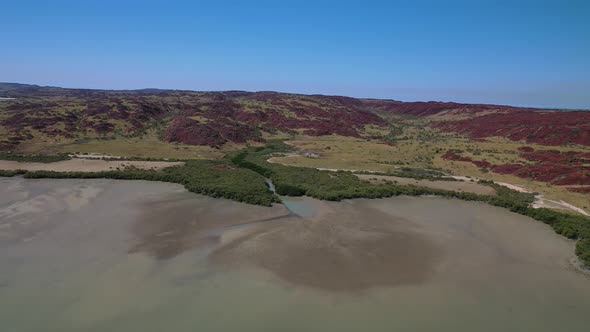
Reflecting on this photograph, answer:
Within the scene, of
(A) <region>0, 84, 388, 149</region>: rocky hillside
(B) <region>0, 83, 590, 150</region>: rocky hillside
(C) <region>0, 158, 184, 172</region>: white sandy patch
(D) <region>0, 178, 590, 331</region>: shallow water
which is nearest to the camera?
(D) <region>0, 178, 590, 331</region>: shallow water

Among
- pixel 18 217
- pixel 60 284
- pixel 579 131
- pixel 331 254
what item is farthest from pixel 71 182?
pixel 579 131

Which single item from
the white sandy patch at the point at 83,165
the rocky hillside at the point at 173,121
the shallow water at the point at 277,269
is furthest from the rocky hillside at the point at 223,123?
the shallow water at the point at 277,269

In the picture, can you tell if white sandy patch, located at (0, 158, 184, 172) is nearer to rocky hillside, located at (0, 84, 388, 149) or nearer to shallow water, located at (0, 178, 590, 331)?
shallow water, located at (0, 178, 590, 331)

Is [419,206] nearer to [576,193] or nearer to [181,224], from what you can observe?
[576,193]

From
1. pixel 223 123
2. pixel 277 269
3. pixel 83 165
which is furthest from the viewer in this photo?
pixel 223 123

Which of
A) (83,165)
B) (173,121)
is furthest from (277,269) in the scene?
(173,121)

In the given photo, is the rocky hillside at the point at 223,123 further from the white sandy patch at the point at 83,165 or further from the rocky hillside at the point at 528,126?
the white sandy patch at the point at 83,165

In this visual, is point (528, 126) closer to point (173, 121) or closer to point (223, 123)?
point (223, 123)

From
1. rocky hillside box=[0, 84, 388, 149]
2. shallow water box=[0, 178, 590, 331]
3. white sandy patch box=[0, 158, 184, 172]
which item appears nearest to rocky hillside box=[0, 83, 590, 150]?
rocky hillside box=[0, 84, 388, 149]
